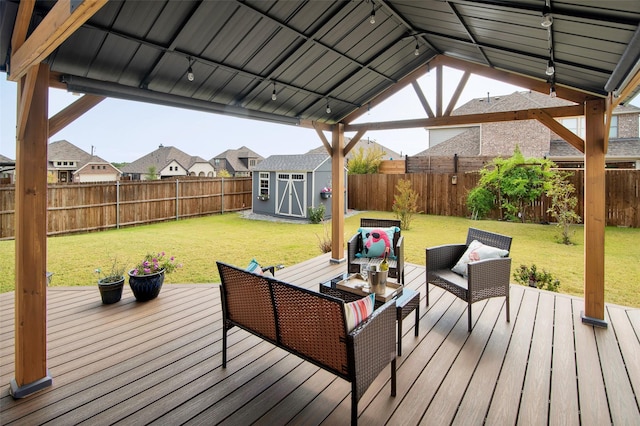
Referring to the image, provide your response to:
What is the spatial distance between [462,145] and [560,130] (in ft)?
49.6

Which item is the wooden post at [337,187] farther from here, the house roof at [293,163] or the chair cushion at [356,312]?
the house roof at [293,163]

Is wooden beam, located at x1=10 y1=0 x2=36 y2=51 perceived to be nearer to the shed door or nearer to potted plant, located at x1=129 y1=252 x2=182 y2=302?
potted plant, located at x1=129 y1=252 x2=182 y2=302

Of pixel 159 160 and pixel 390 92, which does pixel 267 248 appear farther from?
pixel 159 160

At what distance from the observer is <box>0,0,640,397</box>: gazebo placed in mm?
2287

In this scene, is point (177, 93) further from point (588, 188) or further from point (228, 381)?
point (588, 188)

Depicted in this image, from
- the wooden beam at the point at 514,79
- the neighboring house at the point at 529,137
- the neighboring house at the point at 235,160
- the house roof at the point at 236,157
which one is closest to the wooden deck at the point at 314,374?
the wooden beam at the point at 514,79

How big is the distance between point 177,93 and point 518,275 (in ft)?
18.0

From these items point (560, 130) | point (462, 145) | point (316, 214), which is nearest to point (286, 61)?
point (560, 130)

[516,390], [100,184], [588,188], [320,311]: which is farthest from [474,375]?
[100,184]

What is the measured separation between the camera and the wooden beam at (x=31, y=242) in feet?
7.86

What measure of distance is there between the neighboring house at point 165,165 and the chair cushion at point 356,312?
31826mm

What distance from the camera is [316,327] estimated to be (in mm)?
2164

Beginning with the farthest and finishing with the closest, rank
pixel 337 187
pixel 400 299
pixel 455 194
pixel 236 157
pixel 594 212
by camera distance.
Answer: pixel 236 157 < pixel 455 194 < pixel 337 187 < pixel 594 212 < pixel 400 299

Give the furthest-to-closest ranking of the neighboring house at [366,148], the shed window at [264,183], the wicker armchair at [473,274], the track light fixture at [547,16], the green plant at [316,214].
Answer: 1. the neighboring house at [366,148]
2. the shed window at [264,183]
3. the green plant at [316,214]
4. the wicker armchair at [473,274]
5. the track light fixture at [547,16]
